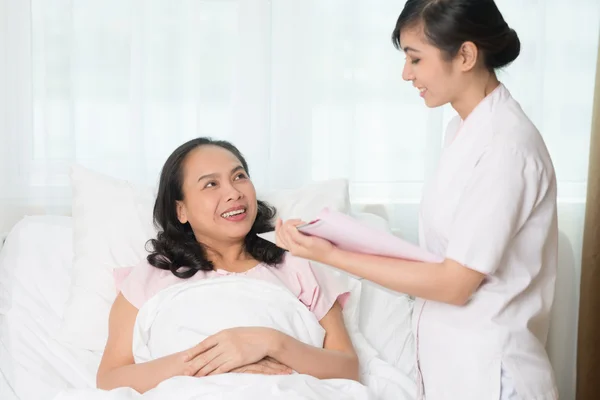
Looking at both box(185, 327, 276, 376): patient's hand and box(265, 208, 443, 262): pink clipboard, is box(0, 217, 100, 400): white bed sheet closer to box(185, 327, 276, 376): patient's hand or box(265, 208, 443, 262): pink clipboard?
box(185, 327, 276, 376): patient's hand

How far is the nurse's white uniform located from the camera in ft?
4.28

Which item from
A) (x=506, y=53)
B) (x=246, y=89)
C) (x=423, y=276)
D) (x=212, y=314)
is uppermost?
(x=506, y=53)

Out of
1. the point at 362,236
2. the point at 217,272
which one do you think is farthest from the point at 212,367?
the point at 362,236

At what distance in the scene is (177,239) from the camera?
6.87 feet

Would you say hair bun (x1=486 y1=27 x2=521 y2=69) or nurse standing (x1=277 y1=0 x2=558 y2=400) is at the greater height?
hair bun (x1=486 y1=27 x2=521 y2=69)

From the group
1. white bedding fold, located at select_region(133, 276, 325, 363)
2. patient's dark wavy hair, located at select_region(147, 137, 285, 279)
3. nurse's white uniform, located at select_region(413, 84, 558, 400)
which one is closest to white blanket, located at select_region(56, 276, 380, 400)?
white bedding fold, located at select_region(133, 276, 325, 363)

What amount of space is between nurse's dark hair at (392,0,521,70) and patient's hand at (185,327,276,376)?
78 centimetres

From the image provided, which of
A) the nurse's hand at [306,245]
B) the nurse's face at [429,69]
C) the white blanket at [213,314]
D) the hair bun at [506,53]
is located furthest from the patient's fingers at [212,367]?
the hair bun at [506,53]

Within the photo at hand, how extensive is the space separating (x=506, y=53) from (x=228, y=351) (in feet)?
2.88

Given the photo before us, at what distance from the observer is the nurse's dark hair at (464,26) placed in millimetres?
1354

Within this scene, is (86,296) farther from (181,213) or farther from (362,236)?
(362,236)

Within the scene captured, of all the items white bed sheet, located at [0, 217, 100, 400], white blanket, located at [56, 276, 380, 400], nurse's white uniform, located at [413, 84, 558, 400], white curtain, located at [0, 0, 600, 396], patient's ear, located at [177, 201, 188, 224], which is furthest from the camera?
white curtain, located at [0, 0, 600, 396]

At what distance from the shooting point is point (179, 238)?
2098 millimetres

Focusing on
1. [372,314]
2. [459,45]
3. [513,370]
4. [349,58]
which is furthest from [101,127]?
[513,370]
